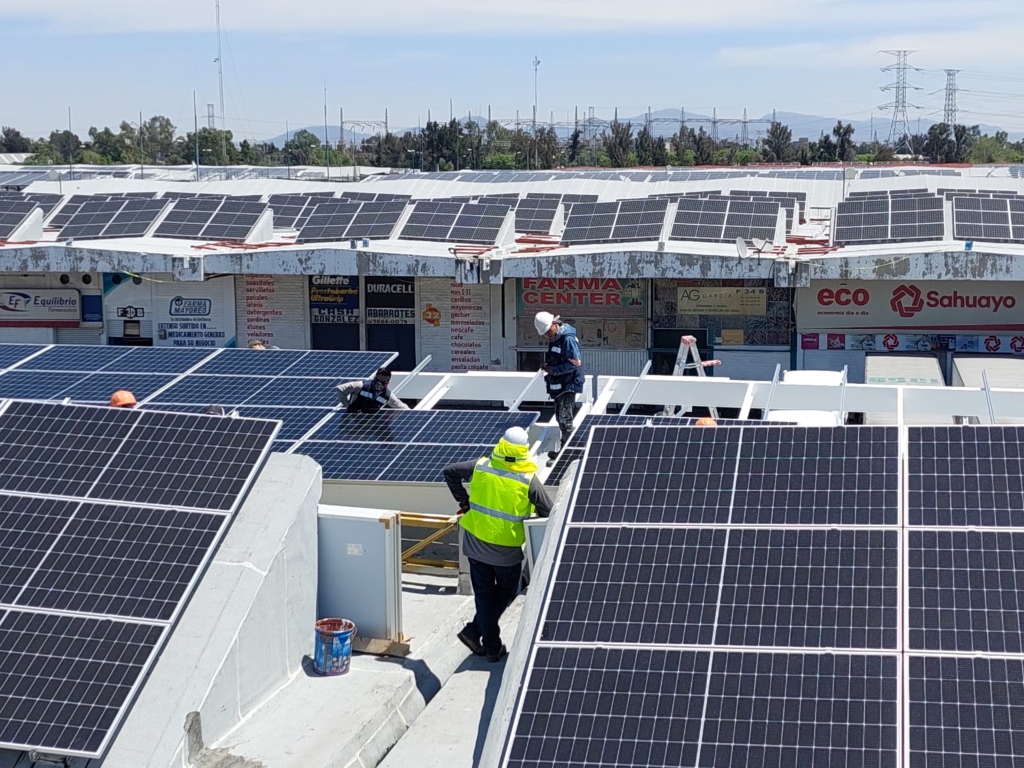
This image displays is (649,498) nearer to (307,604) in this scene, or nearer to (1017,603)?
(1017,603)

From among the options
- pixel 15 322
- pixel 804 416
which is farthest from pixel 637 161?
pixel 804 416

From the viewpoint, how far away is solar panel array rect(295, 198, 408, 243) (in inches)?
1027

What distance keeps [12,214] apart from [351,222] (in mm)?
8034

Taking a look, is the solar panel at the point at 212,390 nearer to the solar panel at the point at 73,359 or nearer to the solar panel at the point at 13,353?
the solar panel at the point at 73,359

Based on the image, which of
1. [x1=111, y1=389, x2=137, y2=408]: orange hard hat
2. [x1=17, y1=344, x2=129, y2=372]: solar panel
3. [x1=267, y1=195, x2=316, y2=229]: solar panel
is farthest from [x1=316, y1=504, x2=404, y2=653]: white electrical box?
[x1=267, y1=195, x2=316, y2=229]: solar panel

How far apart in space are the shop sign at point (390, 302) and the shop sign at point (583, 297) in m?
2.31

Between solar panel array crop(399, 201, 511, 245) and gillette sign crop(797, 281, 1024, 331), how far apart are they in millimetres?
6555

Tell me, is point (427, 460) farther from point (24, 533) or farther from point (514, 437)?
point (24, 533)

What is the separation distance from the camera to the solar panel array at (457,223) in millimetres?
25688

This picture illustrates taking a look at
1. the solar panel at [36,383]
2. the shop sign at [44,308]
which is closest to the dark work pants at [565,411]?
the solar panel at [36,383]

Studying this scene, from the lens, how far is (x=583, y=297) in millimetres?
24781

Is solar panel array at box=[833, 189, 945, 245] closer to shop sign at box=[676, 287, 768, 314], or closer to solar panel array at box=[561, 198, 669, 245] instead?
shop sign at box=[676, 287, 768, 314]

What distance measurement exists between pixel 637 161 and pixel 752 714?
238 ft

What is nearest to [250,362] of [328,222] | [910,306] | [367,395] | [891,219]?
[367,395]
